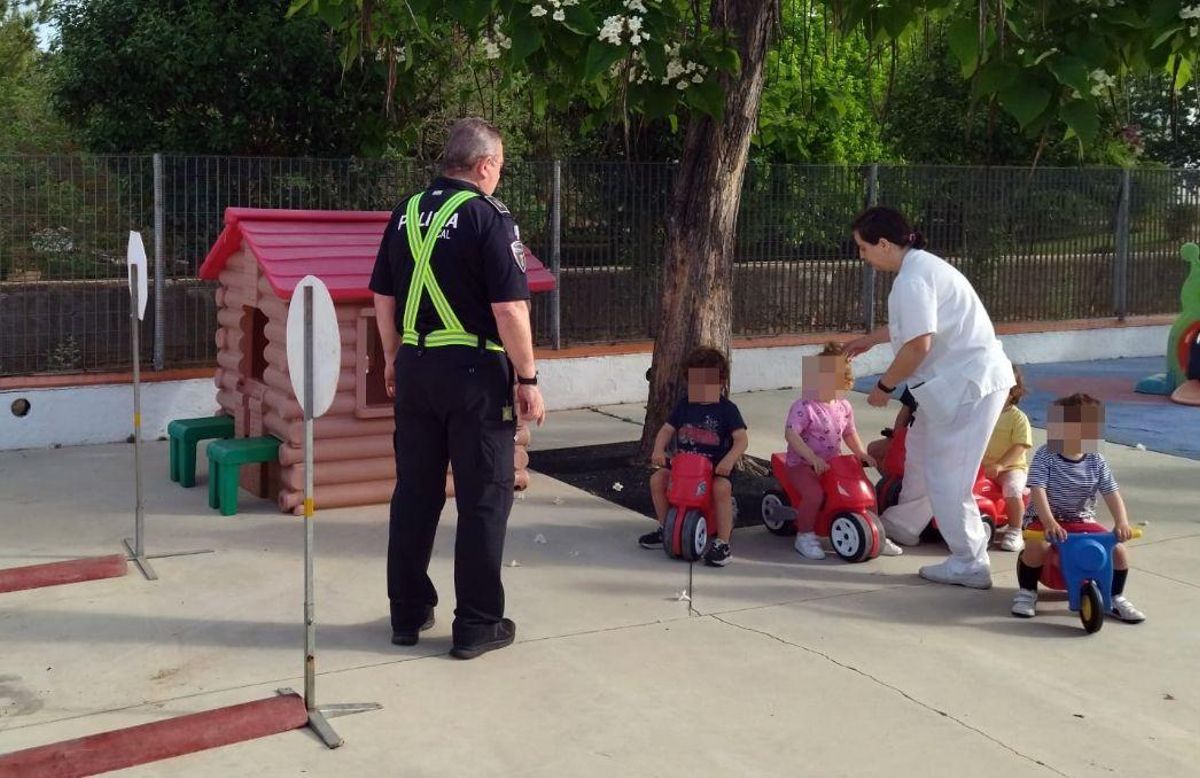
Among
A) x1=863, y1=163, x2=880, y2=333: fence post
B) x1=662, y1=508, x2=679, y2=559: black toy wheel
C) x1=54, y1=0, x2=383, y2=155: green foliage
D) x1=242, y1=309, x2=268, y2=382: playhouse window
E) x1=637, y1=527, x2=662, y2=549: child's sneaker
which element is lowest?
x1=637, y1=527, x2=662, y2=549: child's sneaker

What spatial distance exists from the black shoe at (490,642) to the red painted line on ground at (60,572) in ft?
7.05

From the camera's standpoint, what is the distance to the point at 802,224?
1387 cm

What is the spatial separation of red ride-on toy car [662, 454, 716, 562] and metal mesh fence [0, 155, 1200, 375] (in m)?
5.16

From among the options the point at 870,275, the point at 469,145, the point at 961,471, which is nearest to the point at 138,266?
the point at 469,145

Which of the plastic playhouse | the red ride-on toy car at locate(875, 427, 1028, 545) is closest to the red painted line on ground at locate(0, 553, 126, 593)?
the plastic playhouse

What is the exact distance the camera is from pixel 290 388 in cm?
796

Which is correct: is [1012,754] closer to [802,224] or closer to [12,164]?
[12,164]

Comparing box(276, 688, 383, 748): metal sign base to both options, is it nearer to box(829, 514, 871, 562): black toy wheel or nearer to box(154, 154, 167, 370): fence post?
box(829, 514, 871, 562): black toy wheel

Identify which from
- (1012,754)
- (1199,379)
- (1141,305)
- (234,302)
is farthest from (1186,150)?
(1012,754)

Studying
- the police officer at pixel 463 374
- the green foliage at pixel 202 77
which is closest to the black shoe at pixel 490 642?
the police officer at pixel 463 374

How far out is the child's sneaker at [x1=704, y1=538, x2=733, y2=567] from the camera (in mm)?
7137

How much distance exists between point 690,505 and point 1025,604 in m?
1.73

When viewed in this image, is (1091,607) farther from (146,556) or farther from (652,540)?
(146,556)

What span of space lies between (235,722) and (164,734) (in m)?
0.24
